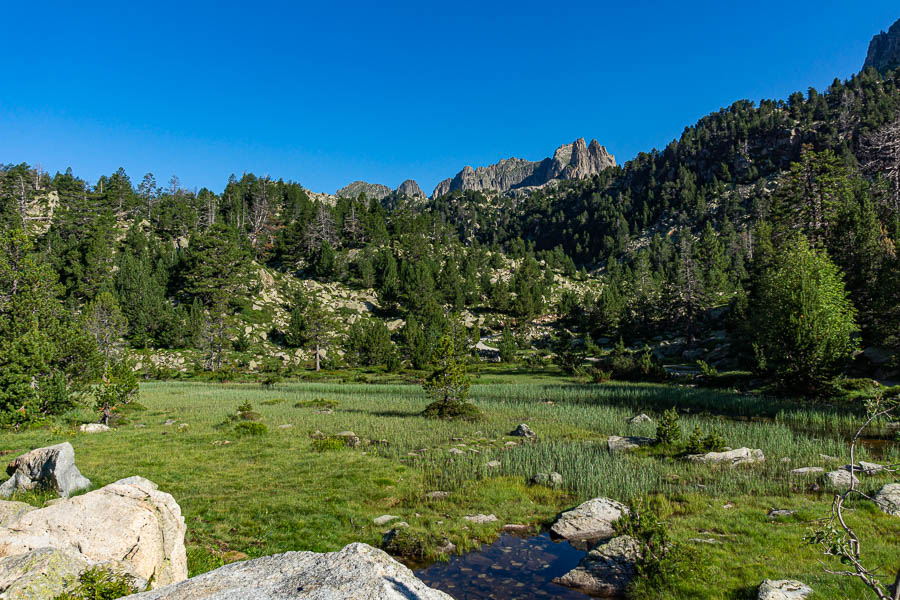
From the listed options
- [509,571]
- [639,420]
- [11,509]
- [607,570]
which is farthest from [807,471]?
[11,509]

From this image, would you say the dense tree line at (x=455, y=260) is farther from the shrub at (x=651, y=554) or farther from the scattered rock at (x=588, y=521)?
the shrub at (x=651, y=554)

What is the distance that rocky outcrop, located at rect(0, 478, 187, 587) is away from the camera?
6988 millimetres

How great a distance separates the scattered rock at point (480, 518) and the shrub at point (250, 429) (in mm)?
16859

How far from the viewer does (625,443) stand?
22500 millimetres

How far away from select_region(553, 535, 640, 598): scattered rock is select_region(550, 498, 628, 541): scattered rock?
1525mm

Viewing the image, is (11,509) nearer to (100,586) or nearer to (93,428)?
(100,586)

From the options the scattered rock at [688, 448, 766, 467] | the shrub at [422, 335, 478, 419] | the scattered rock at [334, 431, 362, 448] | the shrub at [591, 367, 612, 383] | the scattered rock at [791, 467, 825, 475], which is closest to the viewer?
the scattered rock at [791, 467, 825, 475]

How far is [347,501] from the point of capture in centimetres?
1530

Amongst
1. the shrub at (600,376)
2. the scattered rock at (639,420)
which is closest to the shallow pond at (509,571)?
the scattered rock at (639,420)

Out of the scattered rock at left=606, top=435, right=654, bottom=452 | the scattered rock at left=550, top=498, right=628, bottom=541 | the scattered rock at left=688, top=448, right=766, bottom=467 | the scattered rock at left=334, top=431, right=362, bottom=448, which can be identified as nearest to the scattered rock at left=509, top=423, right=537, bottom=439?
the scattered rock at left=606, top=435, right=654, bottom=452

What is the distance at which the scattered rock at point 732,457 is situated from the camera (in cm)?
1898

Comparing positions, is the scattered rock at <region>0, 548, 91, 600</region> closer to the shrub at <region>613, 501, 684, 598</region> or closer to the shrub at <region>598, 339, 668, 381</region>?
the shrub at <region>613, 501, 684, 598</region>

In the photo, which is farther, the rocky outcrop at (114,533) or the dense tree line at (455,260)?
the dense tree line at (455,260)

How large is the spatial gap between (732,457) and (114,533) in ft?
71.2
